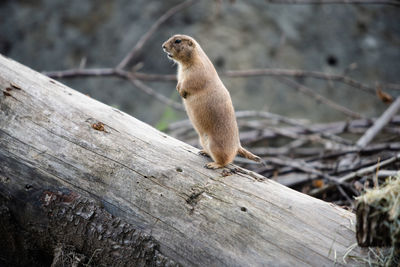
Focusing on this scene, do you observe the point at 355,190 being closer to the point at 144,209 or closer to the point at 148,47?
the point at 144,209

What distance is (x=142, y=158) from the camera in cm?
286

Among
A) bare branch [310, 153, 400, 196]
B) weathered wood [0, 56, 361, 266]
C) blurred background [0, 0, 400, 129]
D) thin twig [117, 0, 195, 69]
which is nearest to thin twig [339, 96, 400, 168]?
bare branch [310, 153, 400, 196]

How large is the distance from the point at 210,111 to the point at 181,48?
817mm

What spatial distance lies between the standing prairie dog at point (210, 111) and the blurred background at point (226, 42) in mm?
4232

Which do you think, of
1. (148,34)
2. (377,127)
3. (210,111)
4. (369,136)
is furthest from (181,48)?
(377,127)

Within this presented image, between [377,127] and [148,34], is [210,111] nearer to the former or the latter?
[148,34]

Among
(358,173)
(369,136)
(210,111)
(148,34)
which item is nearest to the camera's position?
(210,111)

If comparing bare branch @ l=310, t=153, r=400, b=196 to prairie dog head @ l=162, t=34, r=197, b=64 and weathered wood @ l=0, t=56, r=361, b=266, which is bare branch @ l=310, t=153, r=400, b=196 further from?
prairie dog head @ l=162, t=34, r=197, b=64

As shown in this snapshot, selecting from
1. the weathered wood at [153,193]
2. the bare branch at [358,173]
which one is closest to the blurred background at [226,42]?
the bare branch at [358,173]

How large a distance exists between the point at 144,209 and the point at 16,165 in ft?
3.13

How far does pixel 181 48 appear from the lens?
3.77 m

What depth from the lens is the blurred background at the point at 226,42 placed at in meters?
7.78

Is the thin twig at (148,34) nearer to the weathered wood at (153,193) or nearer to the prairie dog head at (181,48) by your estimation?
the prairie dog head at (181,48)

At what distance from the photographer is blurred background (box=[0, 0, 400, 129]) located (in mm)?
7777
